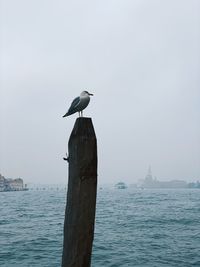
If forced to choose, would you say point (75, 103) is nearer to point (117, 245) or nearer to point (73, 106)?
point (73, 106)

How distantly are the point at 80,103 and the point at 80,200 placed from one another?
60.2 inches

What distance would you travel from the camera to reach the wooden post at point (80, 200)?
3.94m

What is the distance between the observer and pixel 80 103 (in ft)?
16.1

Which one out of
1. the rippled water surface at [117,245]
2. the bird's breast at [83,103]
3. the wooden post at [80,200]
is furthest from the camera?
the rippled water surface at [117,245]

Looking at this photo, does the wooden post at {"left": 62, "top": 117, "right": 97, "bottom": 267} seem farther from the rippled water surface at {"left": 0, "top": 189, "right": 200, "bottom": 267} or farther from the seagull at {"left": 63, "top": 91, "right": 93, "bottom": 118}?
the rippled water surface at {"left": 0, "top": 189, "right": 200, "bottom": 267}

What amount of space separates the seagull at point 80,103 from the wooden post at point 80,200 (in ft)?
3.03

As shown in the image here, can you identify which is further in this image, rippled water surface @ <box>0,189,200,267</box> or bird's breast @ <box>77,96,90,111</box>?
rippled water surface @ <box>0,189,200,267</box>

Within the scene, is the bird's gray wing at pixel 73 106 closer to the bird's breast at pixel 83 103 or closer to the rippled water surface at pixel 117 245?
the bird's breast at pixel 83 103

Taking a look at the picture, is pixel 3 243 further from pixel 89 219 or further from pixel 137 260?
pixel 89 219

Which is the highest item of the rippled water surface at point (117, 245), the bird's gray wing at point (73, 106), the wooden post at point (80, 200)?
the bird's gray wing at point (73, 106)

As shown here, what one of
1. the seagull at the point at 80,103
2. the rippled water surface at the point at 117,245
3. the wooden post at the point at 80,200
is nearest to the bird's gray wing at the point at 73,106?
the seagull at the point at 80,103

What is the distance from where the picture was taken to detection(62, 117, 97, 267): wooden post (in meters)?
3.94

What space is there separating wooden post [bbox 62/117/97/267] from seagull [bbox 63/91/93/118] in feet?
3.03

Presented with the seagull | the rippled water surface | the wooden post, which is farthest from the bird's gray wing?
the rippled water surface
